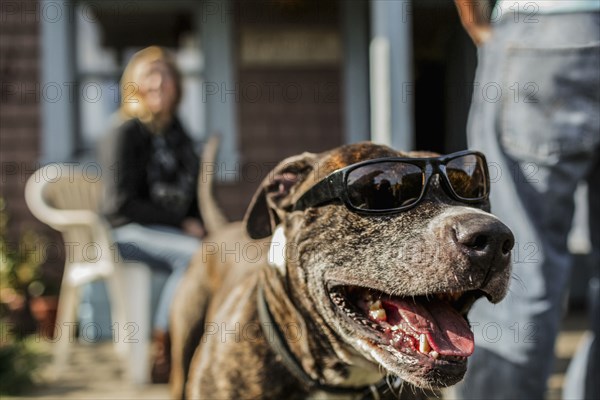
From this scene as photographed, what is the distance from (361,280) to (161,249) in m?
2.27

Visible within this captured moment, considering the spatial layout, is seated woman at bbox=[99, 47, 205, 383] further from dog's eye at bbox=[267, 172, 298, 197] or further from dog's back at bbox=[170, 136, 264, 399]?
dog's eye at bbox=[267, 172, 298, 197]

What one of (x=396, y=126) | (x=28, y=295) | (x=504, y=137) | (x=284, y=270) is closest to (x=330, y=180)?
(x=284, y=270)

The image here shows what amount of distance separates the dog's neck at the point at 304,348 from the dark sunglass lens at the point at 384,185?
36 cm

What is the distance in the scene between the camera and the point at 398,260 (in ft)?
6.15

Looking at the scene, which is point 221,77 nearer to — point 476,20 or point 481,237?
point 476,20

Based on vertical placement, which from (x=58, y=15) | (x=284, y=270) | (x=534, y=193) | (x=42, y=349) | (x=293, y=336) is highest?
(x=58, y=15)

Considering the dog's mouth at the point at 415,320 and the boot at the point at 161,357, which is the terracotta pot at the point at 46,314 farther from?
the dog's mouth at the point at 415,320

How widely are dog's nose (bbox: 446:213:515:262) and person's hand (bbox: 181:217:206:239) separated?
7.88 feet

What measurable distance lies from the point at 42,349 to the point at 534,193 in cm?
377

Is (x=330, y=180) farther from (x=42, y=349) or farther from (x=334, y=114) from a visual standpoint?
(x=334, y=114)

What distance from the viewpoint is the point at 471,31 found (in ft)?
8.51

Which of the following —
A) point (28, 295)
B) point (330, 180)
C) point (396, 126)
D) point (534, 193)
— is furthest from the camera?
point (28, 295)

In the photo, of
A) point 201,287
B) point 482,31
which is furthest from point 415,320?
point 201,287

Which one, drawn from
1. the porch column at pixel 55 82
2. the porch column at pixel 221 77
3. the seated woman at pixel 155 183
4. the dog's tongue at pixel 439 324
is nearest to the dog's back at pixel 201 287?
the seated woman at pixel 155 183
